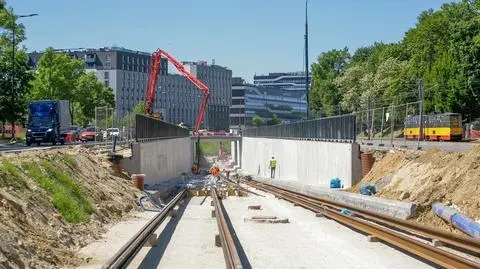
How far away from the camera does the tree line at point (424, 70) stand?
242ft

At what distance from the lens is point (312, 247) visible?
17.5 meters

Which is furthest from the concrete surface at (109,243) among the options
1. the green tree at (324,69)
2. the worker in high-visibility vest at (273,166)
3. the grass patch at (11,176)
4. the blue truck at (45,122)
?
the green tree at (324,69)

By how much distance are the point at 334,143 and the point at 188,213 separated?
1199 cm

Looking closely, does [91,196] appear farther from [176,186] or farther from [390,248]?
[176,186]

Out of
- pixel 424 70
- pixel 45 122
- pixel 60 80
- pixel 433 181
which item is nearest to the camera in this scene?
pixel 433 181

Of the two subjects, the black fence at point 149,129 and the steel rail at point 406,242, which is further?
the black fence at point 149,129

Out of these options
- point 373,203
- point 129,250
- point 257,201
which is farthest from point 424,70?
point 129,250

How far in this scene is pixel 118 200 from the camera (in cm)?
2555

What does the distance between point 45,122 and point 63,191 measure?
1417 inches

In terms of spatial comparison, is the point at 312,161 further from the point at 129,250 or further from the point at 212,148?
the point at 212,148

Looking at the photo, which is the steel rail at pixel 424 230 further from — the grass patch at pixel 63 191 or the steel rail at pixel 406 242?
the grass patch at pixel 63 191

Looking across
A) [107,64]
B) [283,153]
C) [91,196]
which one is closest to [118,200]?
[91,196]

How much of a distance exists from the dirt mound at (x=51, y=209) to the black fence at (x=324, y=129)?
13.7 meters

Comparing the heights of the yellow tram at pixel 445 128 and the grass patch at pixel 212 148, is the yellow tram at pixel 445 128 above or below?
above
